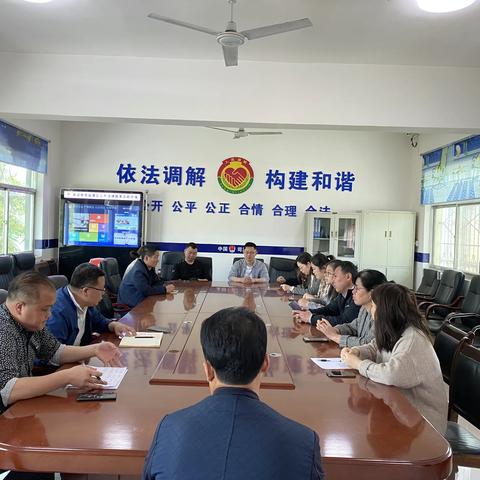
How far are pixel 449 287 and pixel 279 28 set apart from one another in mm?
3965

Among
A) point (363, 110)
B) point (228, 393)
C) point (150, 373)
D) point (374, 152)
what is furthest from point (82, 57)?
point (374, 152)

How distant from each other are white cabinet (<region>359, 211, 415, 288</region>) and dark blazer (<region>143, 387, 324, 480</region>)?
6013mm

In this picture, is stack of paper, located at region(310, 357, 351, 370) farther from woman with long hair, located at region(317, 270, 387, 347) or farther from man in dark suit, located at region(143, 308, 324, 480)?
man in dark suit, located at region(143, 308, 324, 480)

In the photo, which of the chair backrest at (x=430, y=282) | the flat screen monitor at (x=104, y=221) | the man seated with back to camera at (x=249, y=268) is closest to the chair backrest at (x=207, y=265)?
the man seated with back to camera at (x=249, y=268)

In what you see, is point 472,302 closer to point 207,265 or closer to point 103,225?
point 207,265

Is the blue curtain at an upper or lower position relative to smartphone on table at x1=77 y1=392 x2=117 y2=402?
upper

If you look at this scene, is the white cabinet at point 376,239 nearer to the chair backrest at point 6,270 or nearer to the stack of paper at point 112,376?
the chair backrest at point 6,270

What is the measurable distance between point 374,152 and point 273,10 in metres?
4.51

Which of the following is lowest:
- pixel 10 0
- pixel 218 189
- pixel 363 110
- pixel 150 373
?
pixel 150 373

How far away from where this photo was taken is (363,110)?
405 cm

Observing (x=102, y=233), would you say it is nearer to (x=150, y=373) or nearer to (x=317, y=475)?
(x=150, y=373)

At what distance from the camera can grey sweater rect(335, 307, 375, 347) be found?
2515mm

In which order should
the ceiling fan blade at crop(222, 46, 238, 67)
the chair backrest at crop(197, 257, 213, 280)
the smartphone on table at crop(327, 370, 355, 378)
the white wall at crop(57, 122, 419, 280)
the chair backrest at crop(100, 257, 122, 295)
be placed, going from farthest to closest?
1. the white wall at crop(57, 122, 419, 280)
2. the chair backrest at crop(197, 257, 213, 280)
3. the chair backrest at crop(100, 257, 122, 295)
4. the ceiling fan blade at crop(222, 46, 238, 67)
5. the smartphone on table at crop(327, 370, 355, 378)

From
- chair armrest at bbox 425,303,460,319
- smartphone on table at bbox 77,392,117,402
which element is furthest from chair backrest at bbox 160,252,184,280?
smartphone on table at bbox 77,392,117,402
